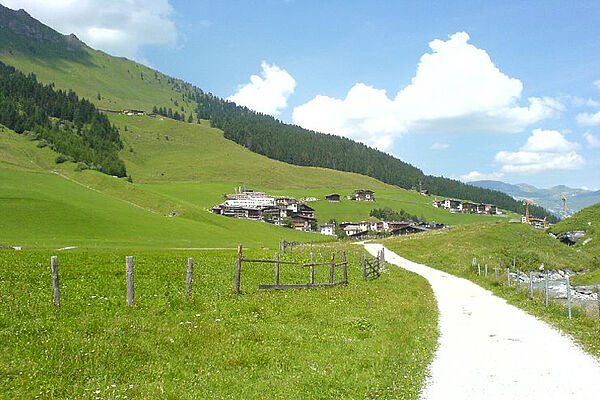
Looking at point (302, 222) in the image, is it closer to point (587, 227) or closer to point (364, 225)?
point (364, 225)

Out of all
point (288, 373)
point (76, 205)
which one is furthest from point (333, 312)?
point (76, 205)

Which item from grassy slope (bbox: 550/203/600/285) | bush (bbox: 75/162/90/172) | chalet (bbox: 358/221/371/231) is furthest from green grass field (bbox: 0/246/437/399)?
chalet (bbox: 358/221/371/231)

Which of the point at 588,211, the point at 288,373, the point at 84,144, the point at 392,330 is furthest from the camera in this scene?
the point at 84,144

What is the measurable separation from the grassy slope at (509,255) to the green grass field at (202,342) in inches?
247

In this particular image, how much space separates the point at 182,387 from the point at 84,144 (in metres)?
205

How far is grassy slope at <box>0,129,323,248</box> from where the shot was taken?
77.4 meters

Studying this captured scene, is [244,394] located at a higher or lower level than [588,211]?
lower

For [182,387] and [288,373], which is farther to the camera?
[288,373]

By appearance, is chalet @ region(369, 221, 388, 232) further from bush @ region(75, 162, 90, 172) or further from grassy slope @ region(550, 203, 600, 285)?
bush @ region(75, 162, 90, 172)

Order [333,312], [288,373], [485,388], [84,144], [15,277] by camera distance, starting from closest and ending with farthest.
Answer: [485,388]
[288,373]
[333,312]
[15,277]
[84,144]

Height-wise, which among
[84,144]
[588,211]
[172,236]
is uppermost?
[84,144]

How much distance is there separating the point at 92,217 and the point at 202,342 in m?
87.6

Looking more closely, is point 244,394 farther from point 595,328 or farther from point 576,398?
point 595,328

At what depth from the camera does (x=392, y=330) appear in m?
18.0
